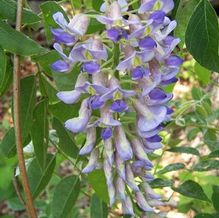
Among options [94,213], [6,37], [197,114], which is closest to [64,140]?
[94,213]

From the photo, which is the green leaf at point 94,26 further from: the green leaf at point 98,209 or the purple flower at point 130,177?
the green leaf at point 98,209

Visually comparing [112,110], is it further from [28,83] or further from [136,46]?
[28,83]

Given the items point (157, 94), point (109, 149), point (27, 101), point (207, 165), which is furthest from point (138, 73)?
point (207, 165)

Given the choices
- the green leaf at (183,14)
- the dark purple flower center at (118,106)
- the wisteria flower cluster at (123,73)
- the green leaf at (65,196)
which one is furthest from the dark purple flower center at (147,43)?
the green leaf at (65,196)

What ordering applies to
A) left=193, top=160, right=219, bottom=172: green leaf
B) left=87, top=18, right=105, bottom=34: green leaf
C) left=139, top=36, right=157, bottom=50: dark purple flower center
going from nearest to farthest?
left=139, top=36, right=157, bottom=50: dark purple flower center → left=87, top=18, right=105, bottom=34: green leaf → left=193, top=160, right=219, bottom=172: green leaf

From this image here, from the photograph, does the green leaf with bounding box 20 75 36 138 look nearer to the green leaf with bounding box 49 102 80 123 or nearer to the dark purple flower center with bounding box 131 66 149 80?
the green leaf with bounding box 49 102 80 123

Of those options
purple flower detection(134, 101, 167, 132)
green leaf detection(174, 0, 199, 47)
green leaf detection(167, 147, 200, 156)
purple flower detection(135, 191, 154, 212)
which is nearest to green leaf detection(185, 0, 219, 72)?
green leaf detection(174, 0, 199, 47)
